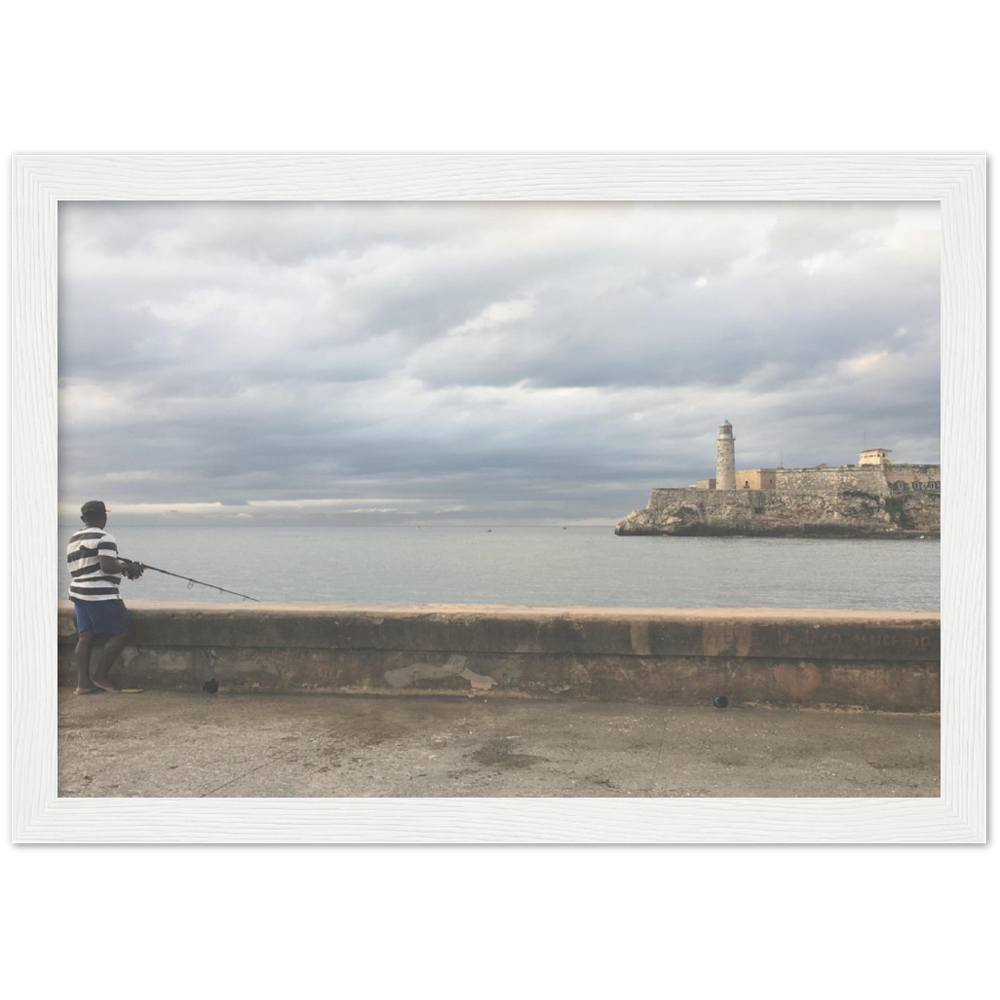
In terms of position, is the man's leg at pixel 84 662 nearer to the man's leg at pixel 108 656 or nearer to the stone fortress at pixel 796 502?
the man's leg at pixel 108 656

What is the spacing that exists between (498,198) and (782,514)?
63764 mm

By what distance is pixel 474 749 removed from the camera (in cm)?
367

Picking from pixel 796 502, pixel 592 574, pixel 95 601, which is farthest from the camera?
pixel 796 502

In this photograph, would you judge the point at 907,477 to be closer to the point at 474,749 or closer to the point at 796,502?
the point at 796,502

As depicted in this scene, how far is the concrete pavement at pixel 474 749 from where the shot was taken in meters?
3.32

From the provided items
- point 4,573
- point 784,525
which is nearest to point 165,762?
point 4,573

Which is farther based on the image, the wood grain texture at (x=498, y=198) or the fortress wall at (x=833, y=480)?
the fortress wall at (x=833, y=480)

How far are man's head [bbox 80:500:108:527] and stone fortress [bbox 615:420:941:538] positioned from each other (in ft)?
138

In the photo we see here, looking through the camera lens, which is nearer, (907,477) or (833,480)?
(907,477)

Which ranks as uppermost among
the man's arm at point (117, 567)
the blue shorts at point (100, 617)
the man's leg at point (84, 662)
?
the man's arm at point (117, 567)

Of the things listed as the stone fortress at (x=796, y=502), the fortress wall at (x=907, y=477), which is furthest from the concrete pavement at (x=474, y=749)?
the fortress wall at (x=907, y=477)

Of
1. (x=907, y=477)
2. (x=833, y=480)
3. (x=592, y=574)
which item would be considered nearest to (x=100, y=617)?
(x=592, y=574)

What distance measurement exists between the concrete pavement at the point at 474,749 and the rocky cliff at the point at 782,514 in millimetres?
45413

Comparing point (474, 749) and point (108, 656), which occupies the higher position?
point (108, 656)
